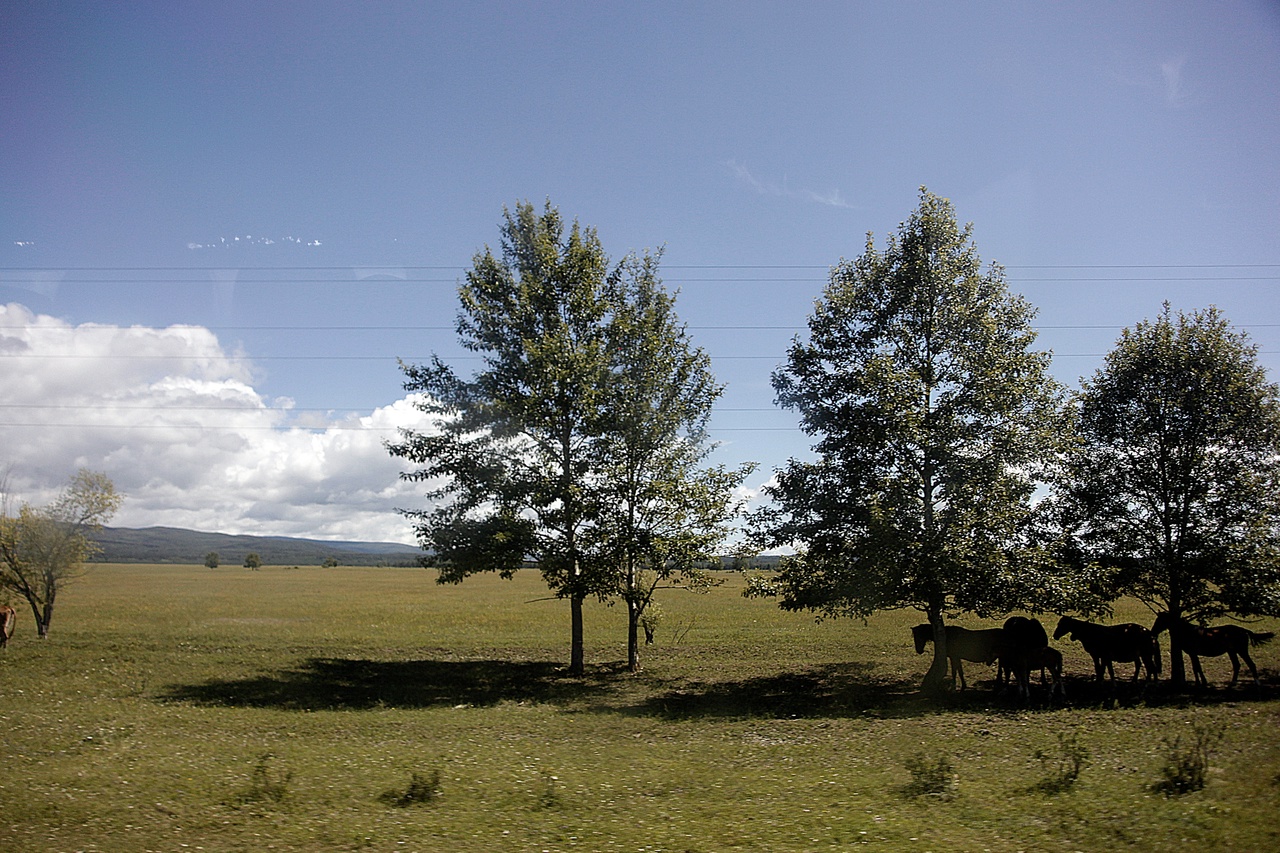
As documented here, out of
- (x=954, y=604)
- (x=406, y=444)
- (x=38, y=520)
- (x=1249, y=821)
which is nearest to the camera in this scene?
(x=1249, y=821)

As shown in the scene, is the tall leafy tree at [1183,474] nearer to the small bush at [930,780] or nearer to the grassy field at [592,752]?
the grassy field at [592,752]

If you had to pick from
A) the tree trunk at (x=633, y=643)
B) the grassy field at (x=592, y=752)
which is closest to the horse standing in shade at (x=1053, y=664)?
the grassy field at (x=592, y=752)

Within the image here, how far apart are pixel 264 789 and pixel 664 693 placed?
14418 mm

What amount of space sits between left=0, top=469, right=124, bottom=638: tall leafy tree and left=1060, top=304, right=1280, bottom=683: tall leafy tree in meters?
44.6

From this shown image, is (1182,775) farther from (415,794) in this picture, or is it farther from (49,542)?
(49,542)

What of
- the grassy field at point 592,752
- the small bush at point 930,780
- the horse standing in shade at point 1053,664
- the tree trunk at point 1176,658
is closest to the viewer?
the grassy field at point 592,752

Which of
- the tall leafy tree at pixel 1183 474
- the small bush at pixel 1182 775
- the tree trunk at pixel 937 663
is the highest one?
the tall leafy tree at pixel 1183 474

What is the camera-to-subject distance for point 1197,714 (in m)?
18.0

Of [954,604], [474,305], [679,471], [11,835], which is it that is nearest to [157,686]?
[11,835]

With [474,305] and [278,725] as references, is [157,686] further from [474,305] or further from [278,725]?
[474,305]

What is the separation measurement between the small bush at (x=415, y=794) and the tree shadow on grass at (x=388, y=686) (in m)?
10.1

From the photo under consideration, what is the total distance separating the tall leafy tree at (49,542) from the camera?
33.3 metres

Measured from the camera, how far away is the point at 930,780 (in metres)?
11.9

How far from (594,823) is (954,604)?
15.9 meters
